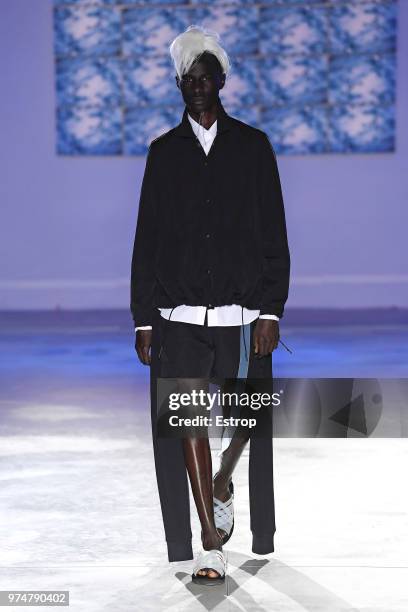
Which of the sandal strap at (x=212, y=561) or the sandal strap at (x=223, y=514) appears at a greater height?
the sandal strap at (x=223, y=514)

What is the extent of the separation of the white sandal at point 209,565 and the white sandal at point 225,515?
31cm

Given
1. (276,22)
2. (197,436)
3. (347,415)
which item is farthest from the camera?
(276,22)

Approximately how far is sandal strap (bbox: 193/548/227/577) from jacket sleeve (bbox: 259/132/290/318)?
0.72m

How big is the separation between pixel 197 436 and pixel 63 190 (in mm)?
10126

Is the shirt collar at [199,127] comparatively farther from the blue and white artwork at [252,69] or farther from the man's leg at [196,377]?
the blue and white artwork at [252,69]

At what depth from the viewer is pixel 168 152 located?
152 inches

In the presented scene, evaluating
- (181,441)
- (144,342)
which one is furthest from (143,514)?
(144,342)

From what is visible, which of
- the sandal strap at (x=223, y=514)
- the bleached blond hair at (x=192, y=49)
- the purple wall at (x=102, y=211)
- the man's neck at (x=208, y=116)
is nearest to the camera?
the bleached blond hair at (x=192, y=49)

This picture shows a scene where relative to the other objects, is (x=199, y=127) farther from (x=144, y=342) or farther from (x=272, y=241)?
(x=144, y=342)

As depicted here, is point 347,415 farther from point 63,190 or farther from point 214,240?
point 63,190

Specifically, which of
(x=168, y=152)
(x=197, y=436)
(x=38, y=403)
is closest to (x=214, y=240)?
(x=168, y=152)

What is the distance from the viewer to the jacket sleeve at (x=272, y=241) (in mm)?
3816

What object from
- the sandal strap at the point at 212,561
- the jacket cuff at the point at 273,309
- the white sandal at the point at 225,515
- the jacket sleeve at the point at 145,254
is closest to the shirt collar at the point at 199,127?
the jacket sleeve at the point at 145,254

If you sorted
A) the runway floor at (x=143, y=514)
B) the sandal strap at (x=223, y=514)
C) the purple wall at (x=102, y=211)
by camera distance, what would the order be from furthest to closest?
the purple wall at (x=102, y=211), the sandal strap at (x=223, y=514), the runway floor at (x=143, y=514)
